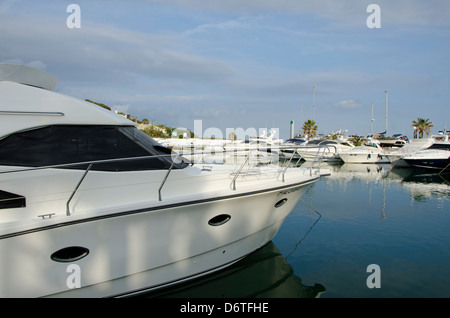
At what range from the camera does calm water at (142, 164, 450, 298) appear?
5.07 meters

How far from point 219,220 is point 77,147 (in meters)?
2.35

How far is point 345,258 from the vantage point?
6.28 m

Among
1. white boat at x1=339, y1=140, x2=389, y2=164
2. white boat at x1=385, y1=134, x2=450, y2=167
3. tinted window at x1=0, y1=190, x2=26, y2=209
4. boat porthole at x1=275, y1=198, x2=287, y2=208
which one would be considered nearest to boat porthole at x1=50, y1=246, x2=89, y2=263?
tinted window at x1=0, y1=190, x2=26, y2=209

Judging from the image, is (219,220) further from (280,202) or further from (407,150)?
(407,150)

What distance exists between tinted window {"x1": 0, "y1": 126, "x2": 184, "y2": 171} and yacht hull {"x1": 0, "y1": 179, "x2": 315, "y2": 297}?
810 millimetres

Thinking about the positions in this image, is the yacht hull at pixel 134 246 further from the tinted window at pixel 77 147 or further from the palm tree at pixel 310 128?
the palm tree at pixel 310 128

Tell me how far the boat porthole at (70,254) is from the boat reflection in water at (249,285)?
1240 mm

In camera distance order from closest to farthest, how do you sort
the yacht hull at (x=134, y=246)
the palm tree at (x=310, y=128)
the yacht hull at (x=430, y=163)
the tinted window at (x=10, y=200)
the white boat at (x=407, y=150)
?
the yacht hull at (x=134, y=246), the tinted window at (x=10, y=200), the yacht hull at (x=430, y=163), the white boat at (x=407, y=150), the palm tree at (x=310, y=128)

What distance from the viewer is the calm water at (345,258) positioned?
16.6 feet

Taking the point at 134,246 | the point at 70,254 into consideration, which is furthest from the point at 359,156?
the point at 70,254

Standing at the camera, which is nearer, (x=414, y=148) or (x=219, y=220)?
(x=219, y=220)

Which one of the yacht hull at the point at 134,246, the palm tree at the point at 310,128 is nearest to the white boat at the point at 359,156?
the palm tree at the point at 310,128
